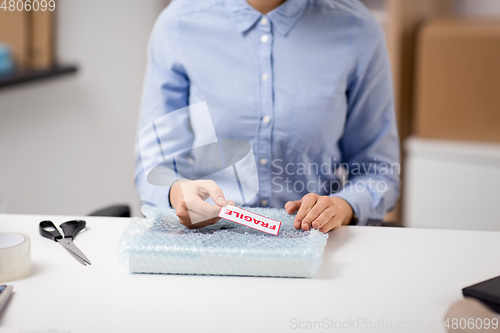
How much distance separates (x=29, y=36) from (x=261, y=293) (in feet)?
3.45

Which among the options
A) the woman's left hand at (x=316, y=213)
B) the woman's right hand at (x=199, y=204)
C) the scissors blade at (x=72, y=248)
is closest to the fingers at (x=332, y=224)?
the woman's left hand at (x=316, y=213)

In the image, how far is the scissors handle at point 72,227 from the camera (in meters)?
0.57

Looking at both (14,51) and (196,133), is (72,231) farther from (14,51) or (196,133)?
(14,51)

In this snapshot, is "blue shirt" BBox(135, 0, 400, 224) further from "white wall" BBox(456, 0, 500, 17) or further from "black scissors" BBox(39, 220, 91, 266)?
"white wall" BBox(456, 0, 500, 17)

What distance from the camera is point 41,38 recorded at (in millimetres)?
1224

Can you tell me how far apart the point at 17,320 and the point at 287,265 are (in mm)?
250

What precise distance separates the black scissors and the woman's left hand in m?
0.24

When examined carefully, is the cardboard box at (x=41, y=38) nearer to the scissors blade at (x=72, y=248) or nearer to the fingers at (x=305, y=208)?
the scissors blade at (x=72, y=248)

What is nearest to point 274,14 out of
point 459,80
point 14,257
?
point 14,257

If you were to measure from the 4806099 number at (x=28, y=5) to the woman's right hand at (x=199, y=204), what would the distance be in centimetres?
85

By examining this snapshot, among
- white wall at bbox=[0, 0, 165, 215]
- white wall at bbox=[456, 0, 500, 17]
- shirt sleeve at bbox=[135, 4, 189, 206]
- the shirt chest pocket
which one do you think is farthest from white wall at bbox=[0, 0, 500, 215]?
white wall at bbox=[456, 0, 500, 17]

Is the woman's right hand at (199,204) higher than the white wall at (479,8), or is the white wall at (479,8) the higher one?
the white wall at (479,8)

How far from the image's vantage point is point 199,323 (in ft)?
1.35

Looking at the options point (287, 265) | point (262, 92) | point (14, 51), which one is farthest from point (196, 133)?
point (14, 51)
